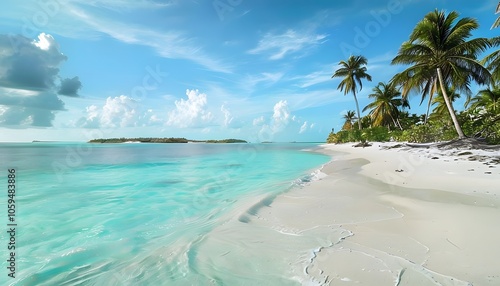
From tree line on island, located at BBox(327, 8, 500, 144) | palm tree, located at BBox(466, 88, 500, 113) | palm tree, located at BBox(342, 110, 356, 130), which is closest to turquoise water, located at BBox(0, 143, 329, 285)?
tree line on island, located at BBox(327, 8, 500, 144)

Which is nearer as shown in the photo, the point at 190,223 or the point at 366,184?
the point at 190,223

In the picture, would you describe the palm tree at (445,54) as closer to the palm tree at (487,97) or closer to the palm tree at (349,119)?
the palm tree at (487,97)

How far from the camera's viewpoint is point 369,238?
134 inches

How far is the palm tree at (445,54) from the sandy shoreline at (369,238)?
41.4 ft

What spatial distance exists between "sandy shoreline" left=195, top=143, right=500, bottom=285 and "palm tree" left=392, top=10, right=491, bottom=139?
1261 centimetres

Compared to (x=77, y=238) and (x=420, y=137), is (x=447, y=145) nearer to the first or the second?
(x=420, y=137)

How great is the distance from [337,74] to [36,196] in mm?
39371

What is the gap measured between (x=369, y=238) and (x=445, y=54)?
17.9 m

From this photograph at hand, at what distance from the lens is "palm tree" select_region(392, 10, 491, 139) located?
47.0 ft

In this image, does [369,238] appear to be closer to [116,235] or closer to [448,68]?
[116,235]

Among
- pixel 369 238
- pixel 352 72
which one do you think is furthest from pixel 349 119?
pixel 369 238

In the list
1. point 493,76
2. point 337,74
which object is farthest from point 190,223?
point 337,74

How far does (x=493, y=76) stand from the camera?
14664 millimetres

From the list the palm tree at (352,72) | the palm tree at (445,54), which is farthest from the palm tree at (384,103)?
the palm tree at (445,54)
